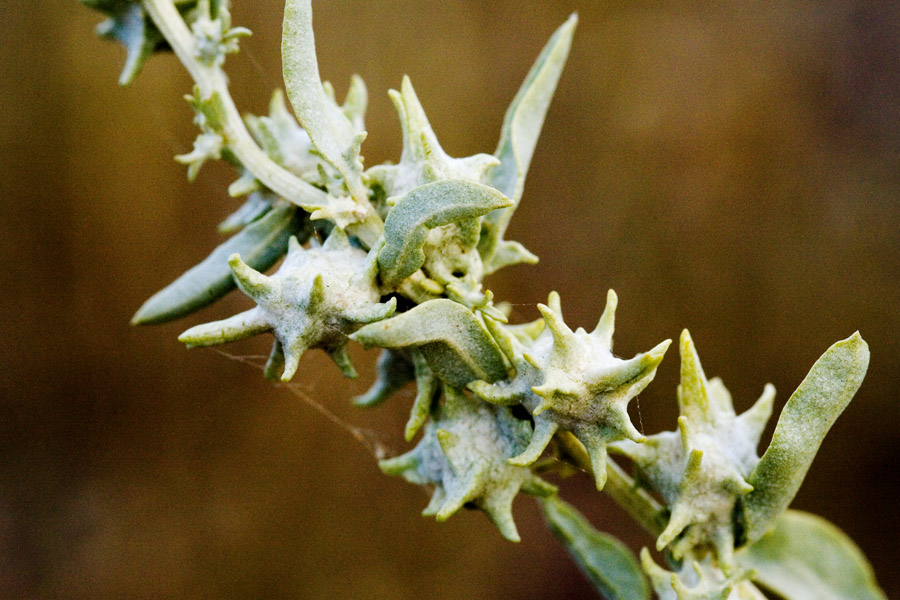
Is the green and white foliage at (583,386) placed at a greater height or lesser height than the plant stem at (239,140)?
lesser

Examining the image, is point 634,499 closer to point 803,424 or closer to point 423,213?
point 803,424

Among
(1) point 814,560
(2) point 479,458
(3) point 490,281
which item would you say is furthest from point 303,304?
(3) point 490,281

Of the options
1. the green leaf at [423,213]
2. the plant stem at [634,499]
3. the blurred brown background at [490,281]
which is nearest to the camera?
the green leaf at [423,213]

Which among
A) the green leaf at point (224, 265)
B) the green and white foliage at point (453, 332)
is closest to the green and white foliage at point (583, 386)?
the green and white foliage at point (453, 332)

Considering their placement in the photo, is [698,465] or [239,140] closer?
[698,465]

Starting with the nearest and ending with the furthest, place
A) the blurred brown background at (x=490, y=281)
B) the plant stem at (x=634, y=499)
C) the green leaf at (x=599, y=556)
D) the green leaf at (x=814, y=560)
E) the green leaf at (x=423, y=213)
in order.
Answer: the green leaf at (x=423, y=213)
the plant stem at (x=634, y=499)
the green leaf at (x=599, y=556)
the green leaf at (x=814, y=560)
the blurred brown background at (x=490, y=281)

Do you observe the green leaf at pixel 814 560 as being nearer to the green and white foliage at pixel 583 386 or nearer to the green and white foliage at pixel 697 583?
the green and white foliage at pixel 697 583
